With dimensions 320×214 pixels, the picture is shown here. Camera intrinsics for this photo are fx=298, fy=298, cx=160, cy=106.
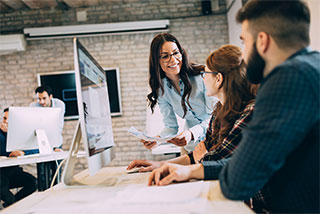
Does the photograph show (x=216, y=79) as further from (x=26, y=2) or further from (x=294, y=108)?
(x=26, y=2)

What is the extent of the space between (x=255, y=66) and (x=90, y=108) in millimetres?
606

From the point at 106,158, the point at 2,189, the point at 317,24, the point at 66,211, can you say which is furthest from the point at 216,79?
the point at 2,189

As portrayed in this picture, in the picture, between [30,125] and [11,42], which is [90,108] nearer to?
[30,125]

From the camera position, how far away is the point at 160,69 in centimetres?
216

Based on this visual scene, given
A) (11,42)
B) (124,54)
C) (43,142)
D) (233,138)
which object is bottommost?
(43,142)

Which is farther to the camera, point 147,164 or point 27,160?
point 27,160

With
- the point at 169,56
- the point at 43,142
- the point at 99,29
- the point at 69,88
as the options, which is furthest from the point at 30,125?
the point at 99,29

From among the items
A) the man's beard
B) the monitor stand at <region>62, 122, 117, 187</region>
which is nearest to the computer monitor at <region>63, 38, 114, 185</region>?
the monitor stand at <region>62, 122, 117, 187</region>

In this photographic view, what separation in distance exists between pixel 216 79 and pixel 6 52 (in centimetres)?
478

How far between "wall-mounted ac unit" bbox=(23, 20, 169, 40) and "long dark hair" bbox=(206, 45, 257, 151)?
12.2 feet

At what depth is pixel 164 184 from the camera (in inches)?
36.6

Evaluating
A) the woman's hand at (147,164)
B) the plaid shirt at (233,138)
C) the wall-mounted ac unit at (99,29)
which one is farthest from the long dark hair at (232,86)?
the wall-mounted ac unit at (99,29)

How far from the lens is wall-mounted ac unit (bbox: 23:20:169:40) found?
4.89 metres

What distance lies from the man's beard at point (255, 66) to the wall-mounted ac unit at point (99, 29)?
429 cm
